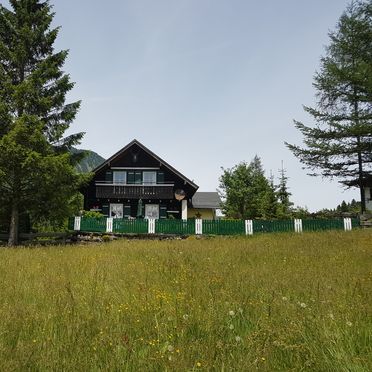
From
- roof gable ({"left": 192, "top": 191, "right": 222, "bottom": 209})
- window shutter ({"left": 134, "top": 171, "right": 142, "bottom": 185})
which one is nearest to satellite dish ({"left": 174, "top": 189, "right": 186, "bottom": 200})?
window shutter ({"left": 134, "top": 171, "right": 142, "bottom": 185})

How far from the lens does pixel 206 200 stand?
43.8 m

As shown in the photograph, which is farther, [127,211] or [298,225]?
[127,211]

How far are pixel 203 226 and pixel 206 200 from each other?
69.1 ft

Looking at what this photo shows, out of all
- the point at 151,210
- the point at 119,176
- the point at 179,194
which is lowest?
the point at 151,210

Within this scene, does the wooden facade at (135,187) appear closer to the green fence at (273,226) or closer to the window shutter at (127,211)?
the window shutter at (127,211)

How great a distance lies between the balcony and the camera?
33344 mm

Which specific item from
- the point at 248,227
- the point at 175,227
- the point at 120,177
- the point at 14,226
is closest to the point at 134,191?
the point at 120,177

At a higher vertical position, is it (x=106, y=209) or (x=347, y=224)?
(x=106, y=209)

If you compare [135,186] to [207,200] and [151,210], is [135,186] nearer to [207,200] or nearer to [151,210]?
[151,210]

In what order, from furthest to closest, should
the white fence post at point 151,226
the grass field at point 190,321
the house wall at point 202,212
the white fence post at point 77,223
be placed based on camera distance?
the house wall at point 202,212 < the white fence post at point 77,223 < the white fence post at point 151,226 < the grass field at point 190,321

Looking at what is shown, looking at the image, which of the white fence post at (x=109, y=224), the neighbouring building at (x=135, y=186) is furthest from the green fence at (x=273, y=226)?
the neighbouring building at (x=135, y=186)

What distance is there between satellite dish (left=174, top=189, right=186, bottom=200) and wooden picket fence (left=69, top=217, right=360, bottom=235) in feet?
34.9

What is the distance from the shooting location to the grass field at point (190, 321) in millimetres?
2842

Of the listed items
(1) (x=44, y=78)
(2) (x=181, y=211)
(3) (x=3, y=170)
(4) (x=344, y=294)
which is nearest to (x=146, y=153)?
(2) (x=181, y=211)
